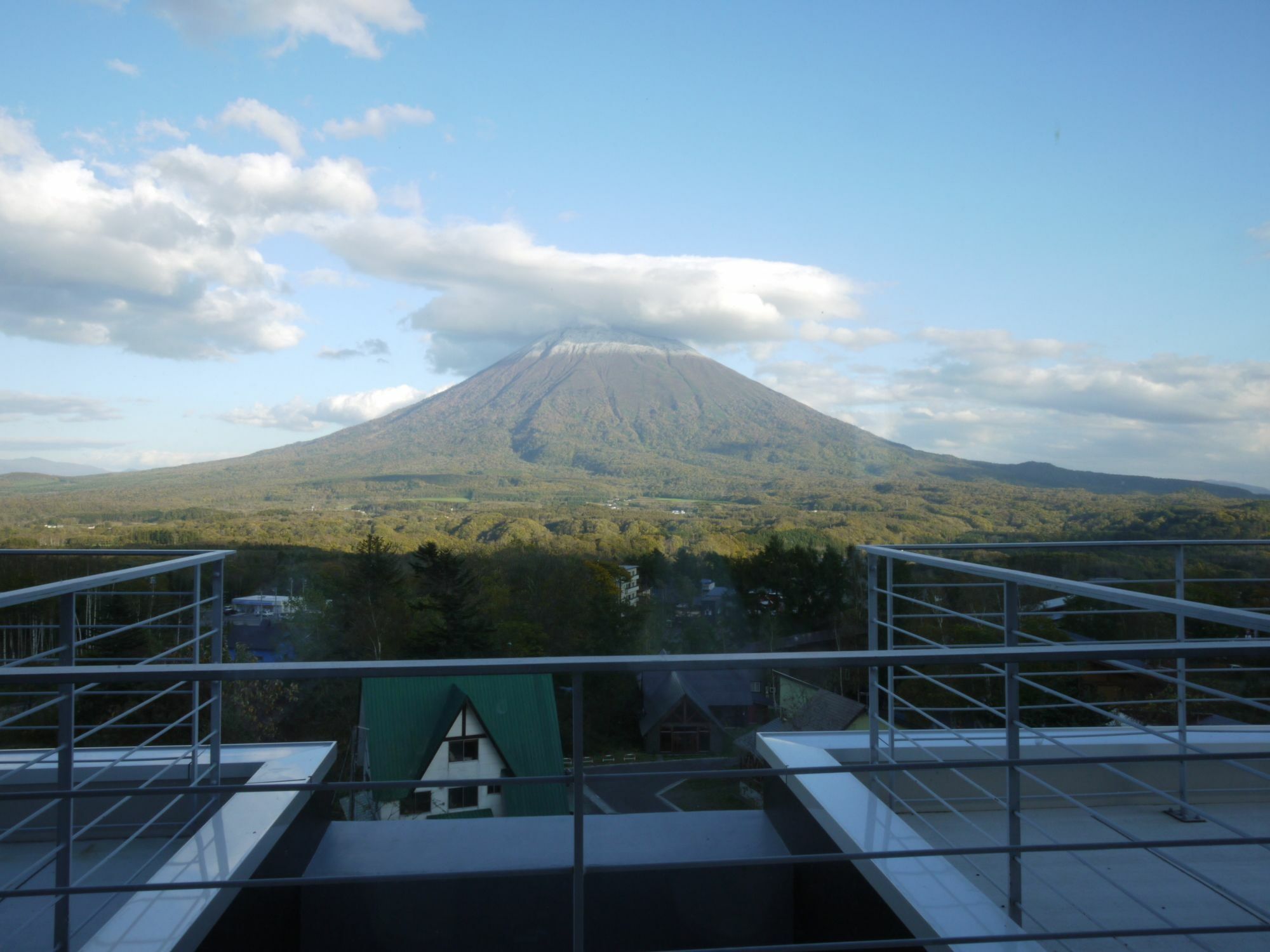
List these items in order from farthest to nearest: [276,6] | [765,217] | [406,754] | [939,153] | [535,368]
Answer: [535,368] < [765,217] < [939,153] < [276,6] < [406,754]

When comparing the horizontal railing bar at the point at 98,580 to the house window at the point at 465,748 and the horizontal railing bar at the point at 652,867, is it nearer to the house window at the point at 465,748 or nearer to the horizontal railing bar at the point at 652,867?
the horizontal railing bar at the point at 652,867

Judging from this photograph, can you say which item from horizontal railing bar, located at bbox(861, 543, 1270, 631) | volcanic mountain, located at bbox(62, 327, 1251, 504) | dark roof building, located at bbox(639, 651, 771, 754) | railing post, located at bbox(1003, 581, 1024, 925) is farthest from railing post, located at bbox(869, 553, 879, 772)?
volcanic mountain, located at bbox(62, 327, 1251, 504)

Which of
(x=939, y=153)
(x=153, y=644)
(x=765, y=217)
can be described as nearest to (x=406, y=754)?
(x=153, y=644)

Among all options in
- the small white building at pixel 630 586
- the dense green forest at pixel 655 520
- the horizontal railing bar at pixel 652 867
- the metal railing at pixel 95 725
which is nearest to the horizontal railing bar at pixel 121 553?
the metal railing at pixel 95 725

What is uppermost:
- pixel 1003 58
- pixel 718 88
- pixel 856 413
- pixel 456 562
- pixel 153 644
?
pixel 718 88

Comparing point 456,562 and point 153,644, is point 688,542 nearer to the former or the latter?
point 456,562
